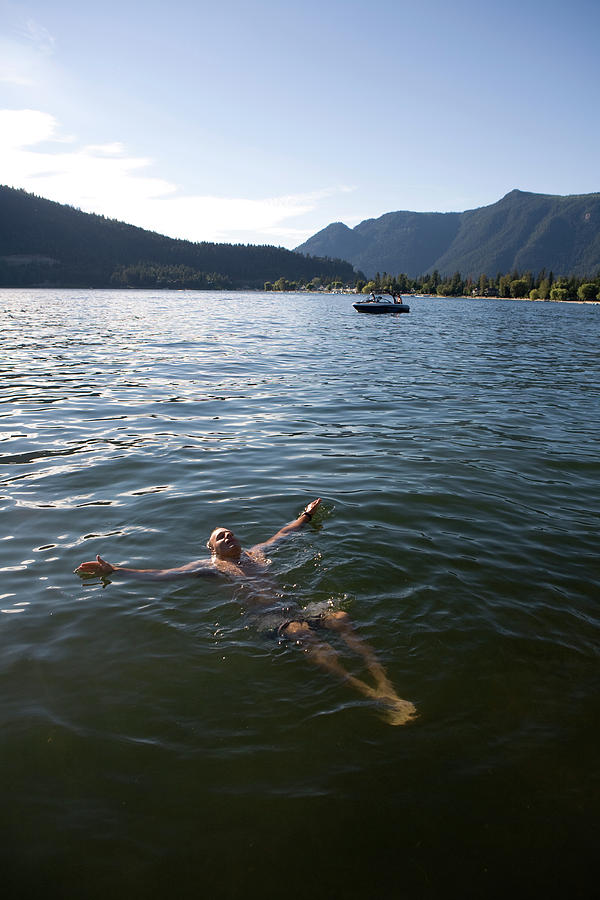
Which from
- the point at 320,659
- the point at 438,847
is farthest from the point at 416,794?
the point at 320,659

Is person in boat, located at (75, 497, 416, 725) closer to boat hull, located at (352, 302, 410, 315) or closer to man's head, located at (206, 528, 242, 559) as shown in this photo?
man's head, located at (206, 528, 242, 559)

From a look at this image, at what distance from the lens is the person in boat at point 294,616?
5109 mm

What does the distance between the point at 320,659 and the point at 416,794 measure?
1.70 meters

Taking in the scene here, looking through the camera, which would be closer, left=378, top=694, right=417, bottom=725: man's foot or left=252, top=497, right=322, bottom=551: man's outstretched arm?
left=378, top=694, right=417, bottom=725: man's foot

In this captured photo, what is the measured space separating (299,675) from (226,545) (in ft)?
7.45

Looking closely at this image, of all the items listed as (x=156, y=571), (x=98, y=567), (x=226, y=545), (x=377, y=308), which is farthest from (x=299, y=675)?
(x=377, y=308)

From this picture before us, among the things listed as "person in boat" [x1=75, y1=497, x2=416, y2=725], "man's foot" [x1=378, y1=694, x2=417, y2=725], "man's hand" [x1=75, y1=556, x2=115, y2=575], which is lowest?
"man's foot" [x1=378, y1=694, x2=417, y2=725]

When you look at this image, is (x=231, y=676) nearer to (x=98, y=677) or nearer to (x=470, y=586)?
(x=98, y=677)

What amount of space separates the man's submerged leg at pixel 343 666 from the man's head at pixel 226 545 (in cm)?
155

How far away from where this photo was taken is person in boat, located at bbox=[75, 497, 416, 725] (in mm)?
5109

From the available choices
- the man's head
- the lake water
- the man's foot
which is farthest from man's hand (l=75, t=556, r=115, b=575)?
the man's foot

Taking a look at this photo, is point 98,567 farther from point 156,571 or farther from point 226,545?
point 226,545

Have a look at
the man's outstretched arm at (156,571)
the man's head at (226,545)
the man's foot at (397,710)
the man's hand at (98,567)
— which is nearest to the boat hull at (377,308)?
the man's head at (226,545)

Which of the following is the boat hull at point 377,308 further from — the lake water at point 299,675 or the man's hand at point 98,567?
the man's hand at point 98,567
